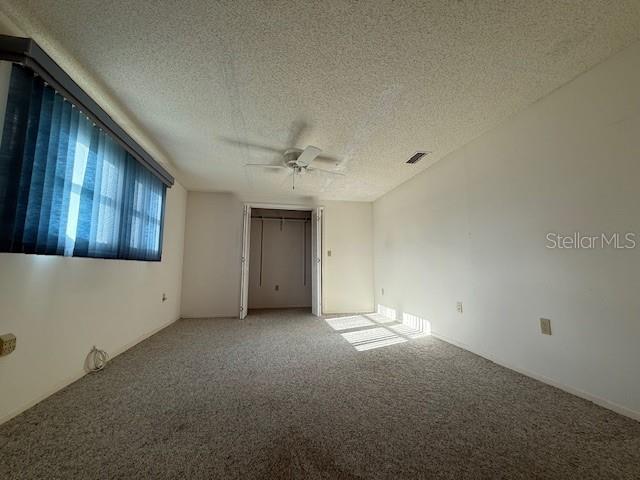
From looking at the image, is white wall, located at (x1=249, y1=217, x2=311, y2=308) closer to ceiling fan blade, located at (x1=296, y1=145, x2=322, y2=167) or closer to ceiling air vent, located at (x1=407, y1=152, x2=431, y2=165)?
ceiling fan blade, located at (x1=296, y1=145, x2=322, y2=167)

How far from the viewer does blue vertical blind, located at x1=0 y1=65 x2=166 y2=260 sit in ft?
4.74

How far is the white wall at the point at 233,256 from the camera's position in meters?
4.70

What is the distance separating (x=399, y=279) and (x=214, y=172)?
3469 millimetres

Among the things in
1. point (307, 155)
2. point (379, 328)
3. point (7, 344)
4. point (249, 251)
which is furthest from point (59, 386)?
point (379, 328)

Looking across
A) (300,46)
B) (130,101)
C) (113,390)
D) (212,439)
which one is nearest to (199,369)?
(113,390)

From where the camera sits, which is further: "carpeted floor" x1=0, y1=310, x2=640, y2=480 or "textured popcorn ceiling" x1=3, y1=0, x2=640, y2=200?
"textured popcorn ceiling" x1=3, y1=0, x2=640, y2=200

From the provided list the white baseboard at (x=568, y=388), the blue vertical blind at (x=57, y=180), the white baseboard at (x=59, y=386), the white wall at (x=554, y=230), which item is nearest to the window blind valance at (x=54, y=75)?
the blue vertical blind at (x=57, y=180)

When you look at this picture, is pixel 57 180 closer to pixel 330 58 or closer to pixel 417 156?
pixel 330 58

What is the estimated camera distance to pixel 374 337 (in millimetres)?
3375

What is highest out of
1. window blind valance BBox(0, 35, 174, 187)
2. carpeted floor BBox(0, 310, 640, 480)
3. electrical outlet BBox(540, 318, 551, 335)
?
window blind valance BBox(0, 35, 174, 187)

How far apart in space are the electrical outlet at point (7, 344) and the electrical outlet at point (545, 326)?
3.67m

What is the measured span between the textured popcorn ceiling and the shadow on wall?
2.43 m

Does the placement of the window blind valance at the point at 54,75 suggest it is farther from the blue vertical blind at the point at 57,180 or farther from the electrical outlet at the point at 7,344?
the electrical outlet at the point at 7,344

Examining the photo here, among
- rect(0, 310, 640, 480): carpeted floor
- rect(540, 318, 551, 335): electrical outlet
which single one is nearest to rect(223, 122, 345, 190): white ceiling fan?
rect(0, 310, 640, 480): carpeted floor
